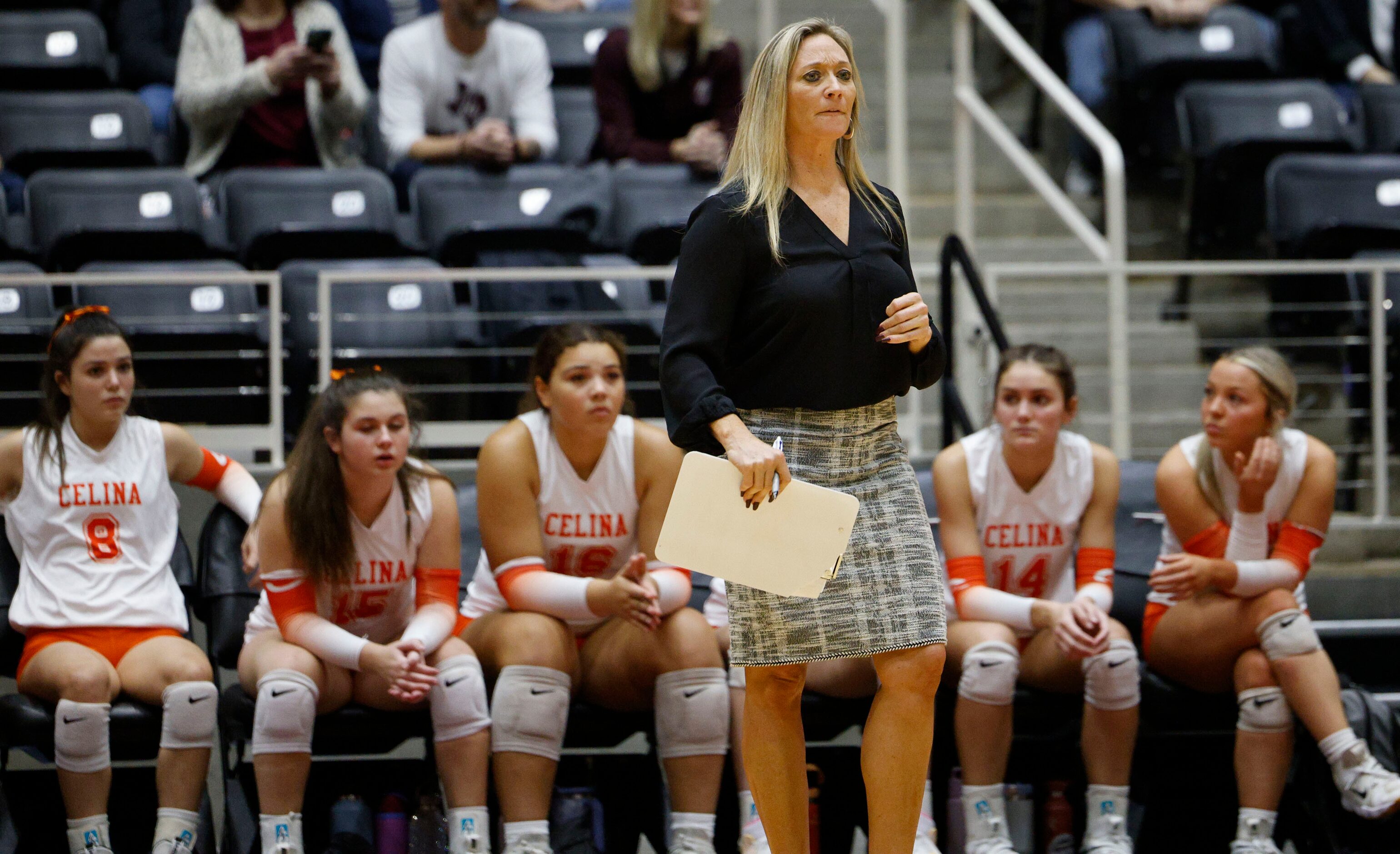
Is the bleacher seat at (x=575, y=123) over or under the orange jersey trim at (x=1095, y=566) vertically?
over

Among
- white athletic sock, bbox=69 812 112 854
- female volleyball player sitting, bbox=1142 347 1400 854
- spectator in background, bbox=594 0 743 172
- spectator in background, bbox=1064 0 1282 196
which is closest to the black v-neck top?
female volleyball player sitting, bbox=1142 347 1400 854

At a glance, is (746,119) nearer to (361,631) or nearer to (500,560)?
(500,560)

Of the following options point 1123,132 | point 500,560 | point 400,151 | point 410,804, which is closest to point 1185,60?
point 1123,132

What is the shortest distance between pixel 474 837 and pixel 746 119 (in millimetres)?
1540

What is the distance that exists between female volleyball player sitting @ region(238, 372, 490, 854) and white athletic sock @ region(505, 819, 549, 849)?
5cm

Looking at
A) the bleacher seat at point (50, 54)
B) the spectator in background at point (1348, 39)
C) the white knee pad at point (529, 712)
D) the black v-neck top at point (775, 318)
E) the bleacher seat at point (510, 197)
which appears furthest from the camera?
the spectator in background at point (1348, 39)

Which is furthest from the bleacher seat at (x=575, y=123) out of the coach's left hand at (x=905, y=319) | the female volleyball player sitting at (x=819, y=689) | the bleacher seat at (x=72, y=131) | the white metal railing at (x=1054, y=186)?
the coach's left hand at (x=905, y=319)

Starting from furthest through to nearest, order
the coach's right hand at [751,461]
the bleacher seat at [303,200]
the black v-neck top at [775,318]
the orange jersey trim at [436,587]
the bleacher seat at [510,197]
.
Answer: the bleacher seat at [510,197]
the bleacher seat at [303,200]
the orange jersey trim at [436,587]
the black v-neck top at [775,318]
the coach's right hand at [751,461]

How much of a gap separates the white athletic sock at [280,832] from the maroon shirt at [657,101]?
300 cm

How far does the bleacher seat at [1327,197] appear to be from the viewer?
492cm

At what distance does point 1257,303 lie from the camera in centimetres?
561

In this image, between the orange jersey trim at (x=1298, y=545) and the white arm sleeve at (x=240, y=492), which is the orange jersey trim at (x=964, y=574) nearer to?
the orange jersey trim at (x=1298, y=545)

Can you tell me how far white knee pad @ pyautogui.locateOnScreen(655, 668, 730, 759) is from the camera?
10.2 feet

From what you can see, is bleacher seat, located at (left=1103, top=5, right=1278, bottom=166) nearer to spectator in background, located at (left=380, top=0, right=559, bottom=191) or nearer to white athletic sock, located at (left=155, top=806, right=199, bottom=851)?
spectator in background, located at (left=380, top=0, right=559, bottom=191)
